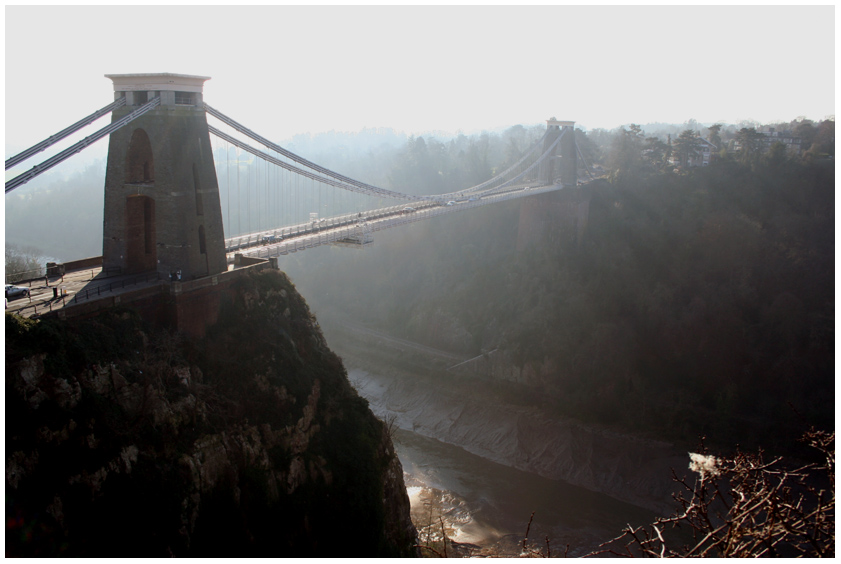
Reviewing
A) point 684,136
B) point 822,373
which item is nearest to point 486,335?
point 822,373

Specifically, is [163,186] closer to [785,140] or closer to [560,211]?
[560,211]

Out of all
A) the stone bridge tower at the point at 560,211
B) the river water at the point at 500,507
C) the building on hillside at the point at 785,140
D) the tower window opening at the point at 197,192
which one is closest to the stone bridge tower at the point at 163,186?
the tower window opening at the point at 197,192

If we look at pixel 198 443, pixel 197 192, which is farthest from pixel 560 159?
pixel 198 443

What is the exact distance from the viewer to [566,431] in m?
28.5

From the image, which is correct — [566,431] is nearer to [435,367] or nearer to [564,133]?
[435,367]

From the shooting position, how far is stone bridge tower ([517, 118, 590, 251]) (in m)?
38.6

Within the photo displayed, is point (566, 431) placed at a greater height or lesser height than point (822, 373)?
lesser

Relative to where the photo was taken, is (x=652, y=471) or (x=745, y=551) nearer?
(x=745, y=551)

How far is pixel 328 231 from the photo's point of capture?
982 inches

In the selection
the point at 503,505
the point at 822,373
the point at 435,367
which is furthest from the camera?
the point at 435,367

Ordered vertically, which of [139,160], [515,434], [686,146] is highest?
[686,146]

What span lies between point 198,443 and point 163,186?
21.8ft

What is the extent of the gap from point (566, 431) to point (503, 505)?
6.08 meters

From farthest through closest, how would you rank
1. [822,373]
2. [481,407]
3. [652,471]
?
[481,407], [822,373], [652,471]
